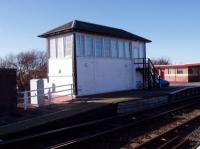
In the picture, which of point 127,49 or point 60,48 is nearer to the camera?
point 60,48

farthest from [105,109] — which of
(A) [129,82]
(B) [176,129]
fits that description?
(A) [129,82]

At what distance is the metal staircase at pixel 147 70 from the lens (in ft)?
94.9

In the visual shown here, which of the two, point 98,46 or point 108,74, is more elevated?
point 98,46

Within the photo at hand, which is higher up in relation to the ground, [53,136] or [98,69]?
[98,69]

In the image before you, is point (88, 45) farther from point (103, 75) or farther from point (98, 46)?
point (103, 75)

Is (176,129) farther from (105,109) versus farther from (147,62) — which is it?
(147,62)

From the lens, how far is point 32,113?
16.1 metres

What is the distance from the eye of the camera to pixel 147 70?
2905cm

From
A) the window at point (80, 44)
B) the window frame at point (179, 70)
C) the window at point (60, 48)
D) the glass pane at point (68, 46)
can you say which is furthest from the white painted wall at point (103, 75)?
the window frame at point (179, 70)

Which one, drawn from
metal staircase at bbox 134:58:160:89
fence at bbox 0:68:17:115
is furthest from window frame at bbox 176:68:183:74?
fence at bbox 0:68:17:115

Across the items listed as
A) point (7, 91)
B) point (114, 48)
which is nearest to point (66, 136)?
point (7, 91)

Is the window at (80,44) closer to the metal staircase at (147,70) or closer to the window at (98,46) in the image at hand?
the window at (98,46)

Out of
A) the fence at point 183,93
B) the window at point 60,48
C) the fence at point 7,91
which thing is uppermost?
the window at point 60,48

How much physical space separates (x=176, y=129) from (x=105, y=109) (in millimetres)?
4646
